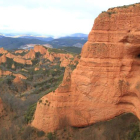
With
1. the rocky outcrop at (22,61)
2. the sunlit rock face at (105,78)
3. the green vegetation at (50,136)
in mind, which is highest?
the sunlit rock face at (105,78)

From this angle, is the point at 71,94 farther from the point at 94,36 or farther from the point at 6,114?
the point at 6,114

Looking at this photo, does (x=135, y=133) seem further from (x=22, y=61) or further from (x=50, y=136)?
A: (x=22, y=61)

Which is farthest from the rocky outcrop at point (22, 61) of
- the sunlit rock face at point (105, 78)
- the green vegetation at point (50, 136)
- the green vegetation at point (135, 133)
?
the green vegetation at point (135, 133)

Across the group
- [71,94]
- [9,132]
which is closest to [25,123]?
[9,132]

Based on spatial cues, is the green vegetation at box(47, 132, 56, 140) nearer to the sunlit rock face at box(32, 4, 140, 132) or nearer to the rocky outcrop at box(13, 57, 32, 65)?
the sunlit rock face at box(32, 4, 140, 132)

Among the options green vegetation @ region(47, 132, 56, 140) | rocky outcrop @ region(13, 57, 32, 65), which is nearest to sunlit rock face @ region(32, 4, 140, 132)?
green vegetation @ region(47, 132, 56, 140)

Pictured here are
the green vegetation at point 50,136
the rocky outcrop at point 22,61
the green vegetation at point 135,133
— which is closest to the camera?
the green vegetation at point 135,133

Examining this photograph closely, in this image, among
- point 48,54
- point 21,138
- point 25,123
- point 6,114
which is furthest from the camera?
point 48,54

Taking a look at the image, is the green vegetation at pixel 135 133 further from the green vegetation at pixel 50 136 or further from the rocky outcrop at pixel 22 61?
the rocky outcrop at pixel 22 61
